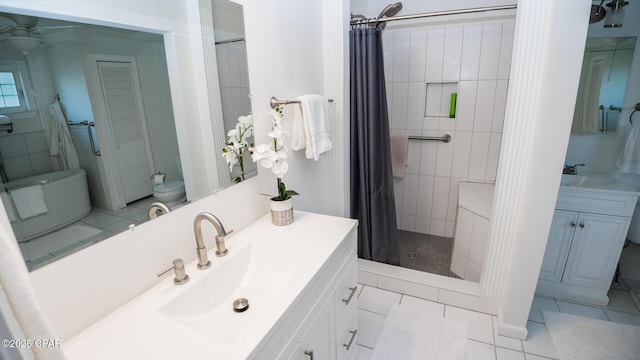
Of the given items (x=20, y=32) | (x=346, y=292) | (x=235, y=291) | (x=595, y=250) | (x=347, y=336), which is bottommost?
(x=347, y=336)

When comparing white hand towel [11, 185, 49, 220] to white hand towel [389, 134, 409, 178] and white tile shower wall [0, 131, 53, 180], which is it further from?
white hand towel [389, 134, 409, 178]

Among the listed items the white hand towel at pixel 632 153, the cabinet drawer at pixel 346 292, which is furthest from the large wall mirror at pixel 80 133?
the white hand towel at pixel 632 153

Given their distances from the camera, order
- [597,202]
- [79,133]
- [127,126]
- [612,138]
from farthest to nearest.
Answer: [612,138] → [597,202] → [127,126] → [79,133]

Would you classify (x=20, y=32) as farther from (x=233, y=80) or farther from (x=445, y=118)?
(x=445, y=118)

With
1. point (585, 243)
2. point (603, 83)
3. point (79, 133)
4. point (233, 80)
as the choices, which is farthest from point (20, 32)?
point (603, 83)

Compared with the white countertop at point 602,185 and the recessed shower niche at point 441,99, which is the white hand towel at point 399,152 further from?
the white countertop at point 602,185

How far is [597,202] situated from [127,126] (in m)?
2.52

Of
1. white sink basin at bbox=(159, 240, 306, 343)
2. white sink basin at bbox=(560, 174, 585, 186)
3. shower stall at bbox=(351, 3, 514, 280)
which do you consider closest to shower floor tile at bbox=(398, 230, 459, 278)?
shower stall at bbox=(351, 3, 514, 280)

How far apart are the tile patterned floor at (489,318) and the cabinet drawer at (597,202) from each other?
26.5 inches

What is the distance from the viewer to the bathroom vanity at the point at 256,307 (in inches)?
29.4

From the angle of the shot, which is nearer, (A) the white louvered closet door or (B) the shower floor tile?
(A) the white louvered closet door

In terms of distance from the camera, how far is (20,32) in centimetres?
65

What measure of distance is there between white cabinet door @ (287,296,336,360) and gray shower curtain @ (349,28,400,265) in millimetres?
1138

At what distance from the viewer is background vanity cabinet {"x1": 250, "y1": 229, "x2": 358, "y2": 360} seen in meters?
0.88
